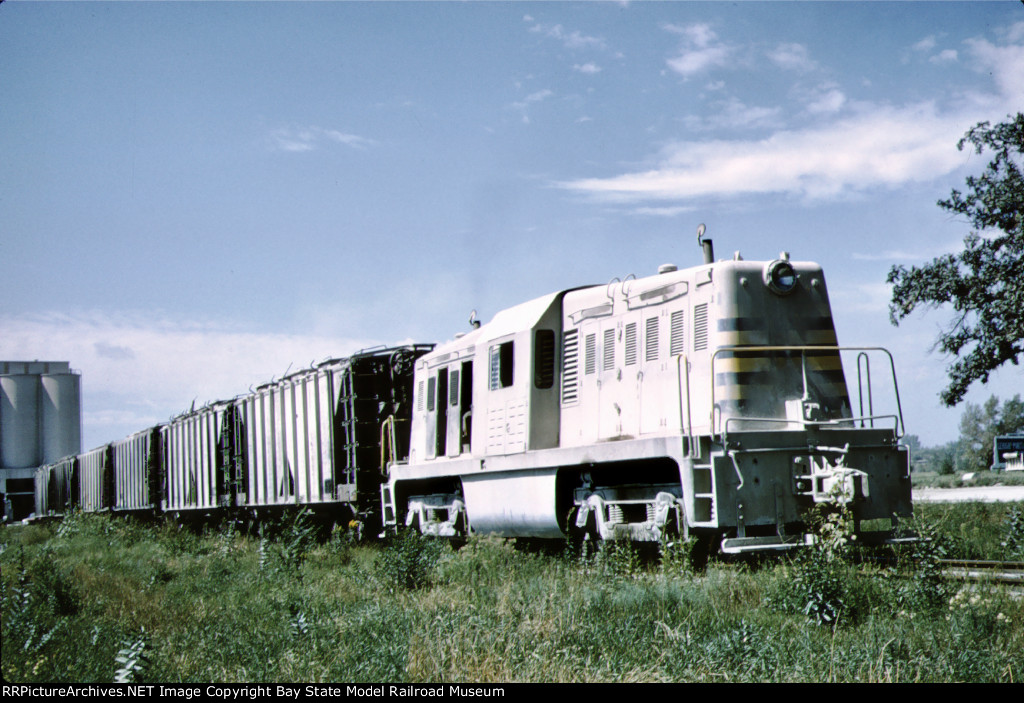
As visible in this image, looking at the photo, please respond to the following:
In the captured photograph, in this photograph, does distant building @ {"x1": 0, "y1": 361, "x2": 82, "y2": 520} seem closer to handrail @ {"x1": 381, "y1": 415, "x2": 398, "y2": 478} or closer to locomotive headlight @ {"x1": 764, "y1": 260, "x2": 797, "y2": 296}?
handrail @ {"x1": 381, "y1": 415, "x2": 398, "y2": 478}

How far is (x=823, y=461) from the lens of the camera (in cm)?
A: 892

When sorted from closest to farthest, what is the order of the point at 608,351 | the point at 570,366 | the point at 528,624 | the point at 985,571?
the point at 528,624, the point at 985,571, the point at 608,351, the point at 570,366

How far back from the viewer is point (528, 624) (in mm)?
6527

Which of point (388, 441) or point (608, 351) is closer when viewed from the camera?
point (608, 351)

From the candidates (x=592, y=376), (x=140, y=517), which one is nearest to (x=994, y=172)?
(x=592, y=376)

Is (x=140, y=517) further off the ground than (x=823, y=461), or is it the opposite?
(x=823, y=461)

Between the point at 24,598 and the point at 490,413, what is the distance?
6558mm

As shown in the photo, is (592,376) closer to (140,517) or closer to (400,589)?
(400,589)

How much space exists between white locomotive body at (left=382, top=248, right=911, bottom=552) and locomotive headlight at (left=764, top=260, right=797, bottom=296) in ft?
0.06

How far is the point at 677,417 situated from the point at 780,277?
191 centimetres

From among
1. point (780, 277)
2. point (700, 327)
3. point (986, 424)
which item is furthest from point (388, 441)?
point (986, 424)

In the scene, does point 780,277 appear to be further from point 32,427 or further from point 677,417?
point 32,427

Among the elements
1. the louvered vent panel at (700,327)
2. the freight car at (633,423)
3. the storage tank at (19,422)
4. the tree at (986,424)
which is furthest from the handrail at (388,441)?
the tree at (986,424)

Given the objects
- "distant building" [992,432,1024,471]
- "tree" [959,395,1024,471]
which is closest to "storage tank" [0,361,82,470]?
"distant building" [992,432,1024,471]
